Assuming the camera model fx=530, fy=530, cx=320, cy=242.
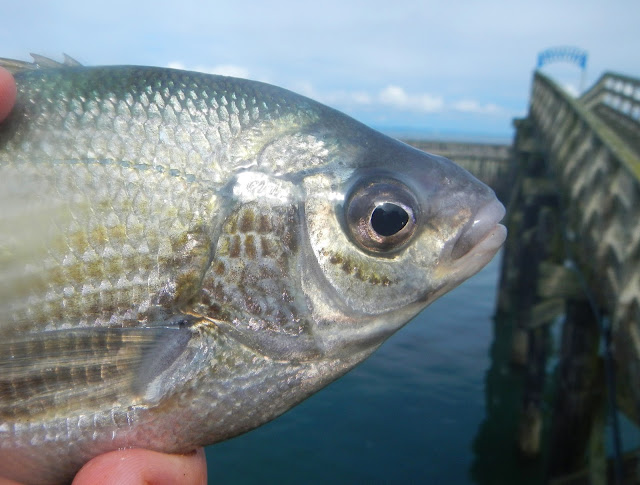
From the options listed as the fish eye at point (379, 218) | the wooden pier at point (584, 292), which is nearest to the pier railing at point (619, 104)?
the wooden pier at point (584, 292)

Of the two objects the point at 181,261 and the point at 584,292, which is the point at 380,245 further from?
the point at 584,292

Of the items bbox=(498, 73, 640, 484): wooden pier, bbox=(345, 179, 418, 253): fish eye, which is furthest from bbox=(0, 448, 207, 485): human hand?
bbox=(498, 73, 640, 484): wooden pier

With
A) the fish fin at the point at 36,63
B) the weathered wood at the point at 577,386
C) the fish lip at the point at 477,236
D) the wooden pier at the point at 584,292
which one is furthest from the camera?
the weathered wood at the point at 577,386

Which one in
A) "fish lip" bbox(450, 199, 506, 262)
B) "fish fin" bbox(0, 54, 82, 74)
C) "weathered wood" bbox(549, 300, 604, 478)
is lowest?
"weathered wood" bbox(549, 300, 604, 478)

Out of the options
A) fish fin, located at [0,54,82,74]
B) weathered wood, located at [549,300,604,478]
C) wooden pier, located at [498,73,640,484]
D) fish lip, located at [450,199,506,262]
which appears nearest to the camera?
fish lip, located at [450,199,506,262]

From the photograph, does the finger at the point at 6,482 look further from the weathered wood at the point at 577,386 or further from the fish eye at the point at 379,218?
the weathered wood at the point at 577,386

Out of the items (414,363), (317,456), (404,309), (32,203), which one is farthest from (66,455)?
(414,363)

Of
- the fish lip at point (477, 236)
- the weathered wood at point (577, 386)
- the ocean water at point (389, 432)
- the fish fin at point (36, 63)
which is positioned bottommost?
the ocean water at point (389, 432)

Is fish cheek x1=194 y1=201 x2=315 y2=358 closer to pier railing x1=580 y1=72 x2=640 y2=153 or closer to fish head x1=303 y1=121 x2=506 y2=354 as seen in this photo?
fish head x1=303 y1=121 x2=506 y2=354

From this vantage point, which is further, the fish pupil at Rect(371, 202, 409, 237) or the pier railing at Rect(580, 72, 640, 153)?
the pier railing at Rect(580, 72, 640, 153)

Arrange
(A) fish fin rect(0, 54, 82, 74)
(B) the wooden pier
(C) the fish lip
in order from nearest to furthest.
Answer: (C) the fish lip → (A) fish fin rect(0, 54, 82, 74) → (B) the wooden pier
